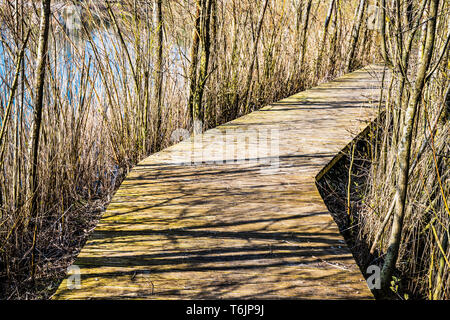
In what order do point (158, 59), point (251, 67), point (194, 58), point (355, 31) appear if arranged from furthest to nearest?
1. point (355, 31)
2. point (251, 67)
3. point (194, 58)
4. point (158, 59)

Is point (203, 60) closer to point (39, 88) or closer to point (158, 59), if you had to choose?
point (158, 59)

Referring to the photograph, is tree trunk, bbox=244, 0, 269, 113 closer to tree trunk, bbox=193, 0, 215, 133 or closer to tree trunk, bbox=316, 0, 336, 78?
tree trunk, bbox=193, 0, 215, 133

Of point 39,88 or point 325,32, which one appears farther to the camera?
point 325,32

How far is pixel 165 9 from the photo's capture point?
11.2 feet

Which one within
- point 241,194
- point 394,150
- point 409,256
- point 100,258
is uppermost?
point 394,150

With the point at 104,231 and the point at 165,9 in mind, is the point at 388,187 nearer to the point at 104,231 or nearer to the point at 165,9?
the point at 104,231

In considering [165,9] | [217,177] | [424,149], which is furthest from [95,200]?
[424,149]

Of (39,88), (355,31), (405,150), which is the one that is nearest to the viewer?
(405,150)

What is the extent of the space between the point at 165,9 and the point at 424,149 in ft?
7.61

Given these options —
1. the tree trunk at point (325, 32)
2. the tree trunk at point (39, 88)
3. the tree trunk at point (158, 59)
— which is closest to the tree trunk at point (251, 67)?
the tree trunk at point (158, 59)

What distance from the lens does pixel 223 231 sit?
1.90 m

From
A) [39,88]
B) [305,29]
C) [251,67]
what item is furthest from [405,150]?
[305,29]

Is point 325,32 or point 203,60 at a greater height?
point 325,32

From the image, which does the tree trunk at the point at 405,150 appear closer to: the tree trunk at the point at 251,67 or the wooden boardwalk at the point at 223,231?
the wooden boardwalk at the point at 223,231
